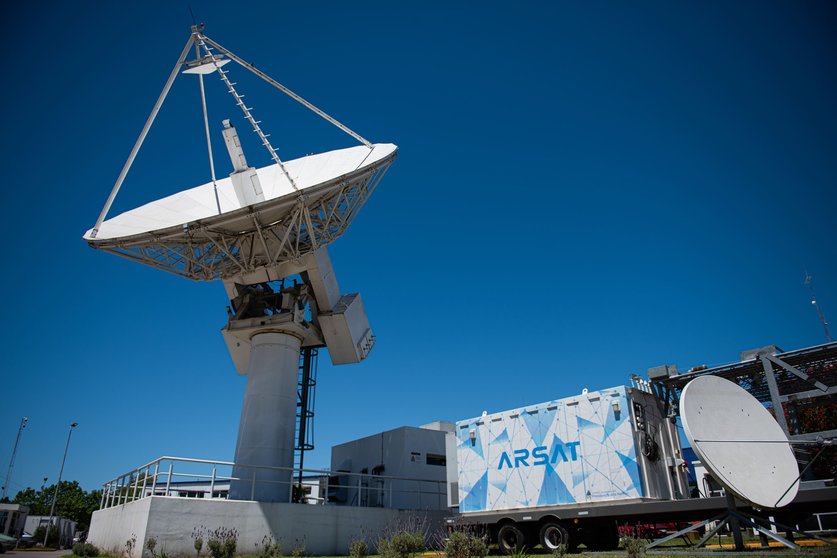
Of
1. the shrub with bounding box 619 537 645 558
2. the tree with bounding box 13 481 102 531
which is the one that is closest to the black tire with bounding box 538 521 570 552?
the shrub with bounding box 619 537 645 558

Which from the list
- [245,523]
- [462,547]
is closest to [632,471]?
[462,547]

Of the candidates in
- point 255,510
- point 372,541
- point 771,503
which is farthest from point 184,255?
point 771,503

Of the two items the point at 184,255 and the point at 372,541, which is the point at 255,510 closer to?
the point at 372,541

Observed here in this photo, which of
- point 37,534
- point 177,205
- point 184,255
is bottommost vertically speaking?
point 37,534

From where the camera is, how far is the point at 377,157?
21.3 m

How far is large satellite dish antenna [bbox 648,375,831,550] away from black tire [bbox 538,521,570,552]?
2987 millimetres

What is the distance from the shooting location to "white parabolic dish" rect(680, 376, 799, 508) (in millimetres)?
11281

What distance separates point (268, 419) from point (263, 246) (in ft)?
22.4

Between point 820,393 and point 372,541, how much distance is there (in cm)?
1649

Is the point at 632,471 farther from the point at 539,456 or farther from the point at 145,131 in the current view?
the point at 145,131

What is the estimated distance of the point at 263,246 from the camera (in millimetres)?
20844

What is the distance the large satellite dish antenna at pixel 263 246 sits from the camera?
1997 centimetres

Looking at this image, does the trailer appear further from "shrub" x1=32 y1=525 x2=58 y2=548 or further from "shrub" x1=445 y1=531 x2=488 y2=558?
"shrub" x1=32 y1=525 x2=58 y2=548

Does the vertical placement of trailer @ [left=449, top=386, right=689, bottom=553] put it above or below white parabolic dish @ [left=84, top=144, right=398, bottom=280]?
below
